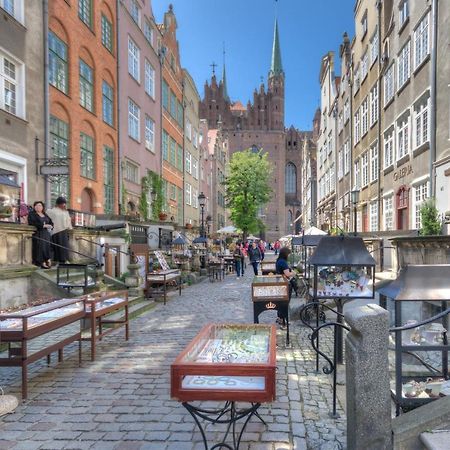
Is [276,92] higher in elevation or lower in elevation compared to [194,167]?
higher

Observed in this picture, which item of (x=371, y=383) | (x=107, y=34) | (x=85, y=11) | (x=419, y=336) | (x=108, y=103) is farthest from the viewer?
(x=108, y=103)

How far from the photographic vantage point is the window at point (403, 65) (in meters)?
18.5

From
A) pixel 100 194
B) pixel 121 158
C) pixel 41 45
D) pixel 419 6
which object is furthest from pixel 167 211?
pixel 419 6

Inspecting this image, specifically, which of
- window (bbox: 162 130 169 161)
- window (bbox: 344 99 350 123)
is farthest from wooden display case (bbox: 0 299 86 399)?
window (bbox: 344 99 350 123)

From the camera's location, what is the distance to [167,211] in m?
30.4

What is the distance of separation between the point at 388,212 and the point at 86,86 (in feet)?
51.8

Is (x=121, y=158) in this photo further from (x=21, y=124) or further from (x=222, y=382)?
(x=222, y=382)

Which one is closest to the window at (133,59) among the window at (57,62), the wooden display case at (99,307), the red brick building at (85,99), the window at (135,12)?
the window at (135,12)

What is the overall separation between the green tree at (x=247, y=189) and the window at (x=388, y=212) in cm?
2432

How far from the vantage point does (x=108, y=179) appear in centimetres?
2100

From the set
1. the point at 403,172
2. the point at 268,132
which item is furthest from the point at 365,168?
the point at 268,132

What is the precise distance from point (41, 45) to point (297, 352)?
1387cm

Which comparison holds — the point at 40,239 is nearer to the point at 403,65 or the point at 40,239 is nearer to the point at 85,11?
the point at 85,11

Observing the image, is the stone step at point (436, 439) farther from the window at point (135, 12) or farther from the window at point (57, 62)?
the window at point (135, 12)
